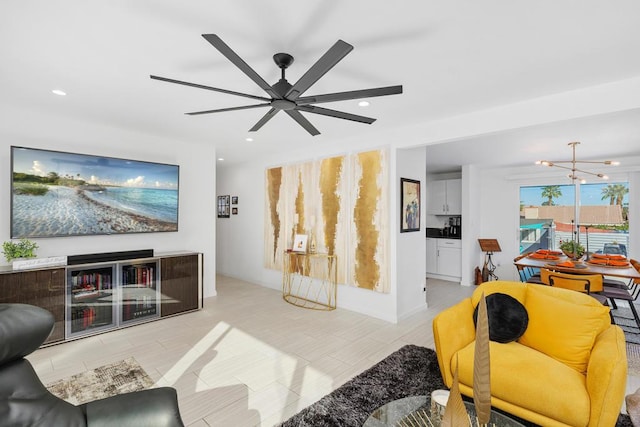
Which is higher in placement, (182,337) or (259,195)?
(259,195)

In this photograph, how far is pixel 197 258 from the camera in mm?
4316

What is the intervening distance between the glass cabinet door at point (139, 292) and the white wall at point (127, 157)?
44 cm

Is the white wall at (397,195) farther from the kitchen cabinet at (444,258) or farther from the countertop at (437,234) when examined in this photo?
the countertop at (437,234)

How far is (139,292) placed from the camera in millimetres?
3848

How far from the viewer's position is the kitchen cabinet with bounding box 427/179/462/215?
6.62 m

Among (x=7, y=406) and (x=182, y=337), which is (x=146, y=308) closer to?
(x=182, y=337)

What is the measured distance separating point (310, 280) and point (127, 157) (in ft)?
10.3

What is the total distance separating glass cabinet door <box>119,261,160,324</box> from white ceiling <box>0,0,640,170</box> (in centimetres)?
187

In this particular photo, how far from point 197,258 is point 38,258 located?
5.41 ft

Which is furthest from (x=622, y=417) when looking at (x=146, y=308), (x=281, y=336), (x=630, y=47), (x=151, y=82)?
(x=146, y=308)

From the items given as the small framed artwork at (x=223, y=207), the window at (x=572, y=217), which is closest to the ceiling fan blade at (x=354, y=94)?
the window at (x=572, y=217)

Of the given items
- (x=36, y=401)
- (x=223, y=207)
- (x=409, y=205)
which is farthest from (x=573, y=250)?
(x=223, y=207)

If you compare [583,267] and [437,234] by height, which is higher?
[437,234]

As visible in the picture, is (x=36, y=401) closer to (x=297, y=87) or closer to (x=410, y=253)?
(x=297, y=87)
